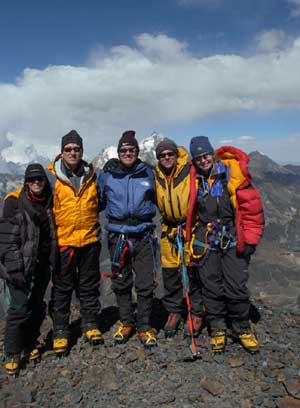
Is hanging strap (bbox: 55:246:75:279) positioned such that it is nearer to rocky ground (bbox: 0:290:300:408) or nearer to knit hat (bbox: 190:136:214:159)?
rocky ground (bbox: 0:290:300:408)

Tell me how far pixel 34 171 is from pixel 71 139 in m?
1.14

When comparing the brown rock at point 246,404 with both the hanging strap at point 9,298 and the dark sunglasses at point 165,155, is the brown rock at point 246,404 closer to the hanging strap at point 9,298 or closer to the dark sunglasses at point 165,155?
the hanging strap at point 9,298

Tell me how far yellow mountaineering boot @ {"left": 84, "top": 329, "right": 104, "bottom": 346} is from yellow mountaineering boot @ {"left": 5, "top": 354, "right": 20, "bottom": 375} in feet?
5.51

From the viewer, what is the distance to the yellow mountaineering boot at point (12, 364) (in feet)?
24.9

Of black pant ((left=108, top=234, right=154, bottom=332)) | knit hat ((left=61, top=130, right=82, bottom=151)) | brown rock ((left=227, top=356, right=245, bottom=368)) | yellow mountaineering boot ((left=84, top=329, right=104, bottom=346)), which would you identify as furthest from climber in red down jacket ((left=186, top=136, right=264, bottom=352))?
yellow mountaineering boot ((left=84, top=329, right=104, bottom=346))

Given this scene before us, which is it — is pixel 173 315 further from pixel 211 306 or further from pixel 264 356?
pixel 264 356

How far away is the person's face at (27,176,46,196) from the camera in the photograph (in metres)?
7.49

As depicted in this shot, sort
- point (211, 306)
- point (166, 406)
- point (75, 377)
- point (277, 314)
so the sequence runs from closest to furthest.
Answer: point (166, 406), point (75, 377), point (211, 306), point (277, 314)

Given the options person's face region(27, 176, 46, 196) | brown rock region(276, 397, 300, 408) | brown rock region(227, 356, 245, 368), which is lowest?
brown rock region(276, 397, 300, 408)

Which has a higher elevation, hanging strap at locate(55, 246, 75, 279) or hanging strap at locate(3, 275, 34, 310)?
hanging strap at locate(55, 246, 75, 279)

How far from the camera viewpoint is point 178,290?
880 centimetres

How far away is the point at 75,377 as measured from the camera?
296 inches

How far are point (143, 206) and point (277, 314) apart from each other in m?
5.39

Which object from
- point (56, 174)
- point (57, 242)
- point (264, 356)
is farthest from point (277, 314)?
point (56, 174)
